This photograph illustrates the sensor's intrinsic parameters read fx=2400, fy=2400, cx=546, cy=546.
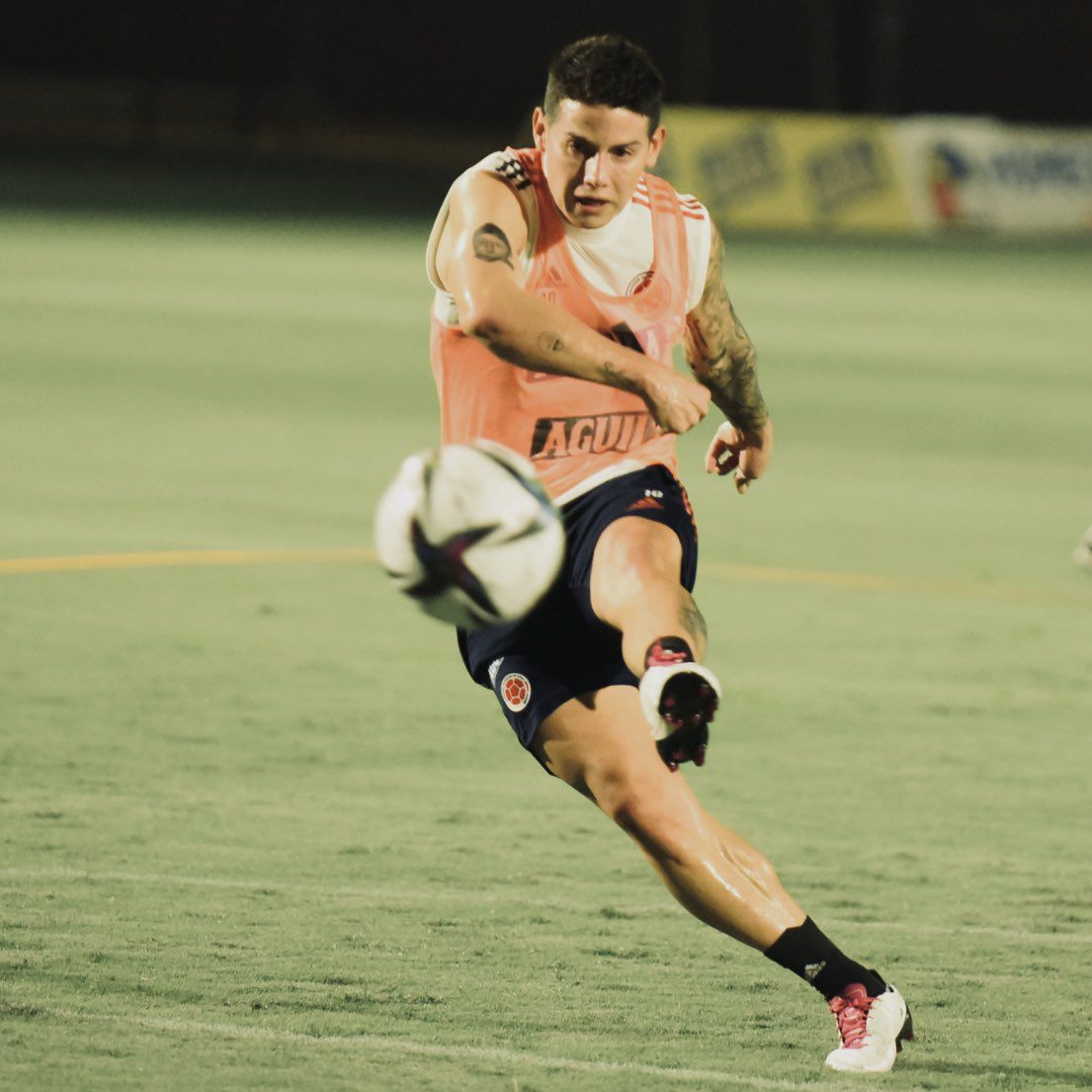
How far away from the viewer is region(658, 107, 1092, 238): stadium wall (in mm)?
32531

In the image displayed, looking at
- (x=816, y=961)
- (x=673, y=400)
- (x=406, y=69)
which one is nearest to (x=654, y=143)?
(x=673, y=400)

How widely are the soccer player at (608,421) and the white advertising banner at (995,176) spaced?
29.0 meters

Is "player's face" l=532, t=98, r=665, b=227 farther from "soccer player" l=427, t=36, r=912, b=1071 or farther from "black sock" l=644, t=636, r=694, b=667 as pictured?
"black sock" l=644, t=636, r=694, b=667

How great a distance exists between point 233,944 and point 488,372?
1.66 metres

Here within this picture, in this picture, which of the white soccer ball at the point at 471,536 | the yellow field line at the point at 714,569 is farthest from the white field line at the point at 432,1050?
the yellow field line at the point at 714,569

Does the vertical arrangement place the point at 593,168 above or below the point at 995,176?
above

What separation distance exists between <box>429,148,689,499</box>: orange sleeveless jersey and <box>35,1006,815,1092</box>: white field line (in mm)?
1305

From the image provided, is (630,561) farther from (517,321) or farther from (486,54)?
(486,54)

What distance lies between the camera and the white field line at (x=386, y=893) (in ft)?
21.8

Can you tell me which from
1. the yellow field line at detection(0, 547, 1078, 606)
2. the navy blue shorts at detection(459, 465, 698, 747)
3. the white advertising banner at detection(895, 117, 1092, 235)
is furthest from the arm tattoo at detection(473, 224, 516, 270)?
the white advertising banner at detection(895, 117, 1092, 235)

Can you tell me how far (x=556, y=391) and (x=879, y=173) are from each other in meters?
29.4

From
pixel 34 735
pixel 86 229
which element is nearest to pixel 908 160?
pixel 86 229

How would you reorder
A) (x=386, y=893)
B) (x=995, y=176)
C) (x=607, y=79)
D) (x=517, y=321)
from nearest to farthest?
(x=517, y=321) < (x=607, y=79) < (x=386, y=893) < (x=995, y=176)

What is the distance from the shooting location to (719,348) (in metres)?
5.99
